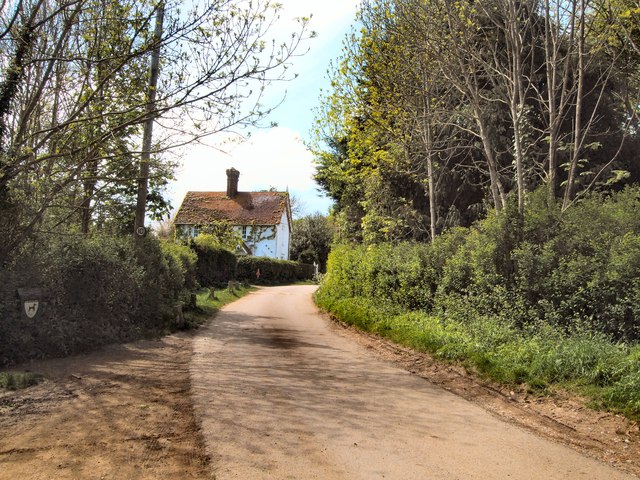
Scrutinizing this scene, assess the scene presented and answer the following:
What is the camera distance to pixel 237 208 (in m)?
58.0

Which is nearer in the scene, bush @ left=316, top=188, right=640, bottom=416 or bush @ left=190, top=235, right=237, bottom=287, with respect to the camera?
bush @ left=316, top=188, right=640, bottom=416

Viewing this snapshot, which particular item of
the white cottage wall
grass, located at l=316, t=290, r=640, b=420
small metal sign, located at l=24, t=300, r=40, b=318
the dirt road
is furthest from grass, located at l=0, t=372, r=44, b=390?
the white cottage wall

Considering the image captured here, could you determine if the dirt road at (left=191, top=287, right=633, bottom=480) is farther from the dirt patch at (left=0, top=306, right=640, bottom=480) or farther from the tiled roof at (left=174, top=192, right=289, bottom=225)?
the tiled roof at (left=174, top=192, right=289, bottom=225)

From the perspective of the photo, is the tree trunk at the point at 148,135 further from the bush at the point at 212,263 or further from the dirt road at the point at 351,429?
the bush at the point at 212,263

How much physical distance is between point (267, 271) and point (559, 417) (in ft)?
131

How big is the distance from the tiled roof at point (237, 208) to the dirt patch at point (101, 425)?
45.5m

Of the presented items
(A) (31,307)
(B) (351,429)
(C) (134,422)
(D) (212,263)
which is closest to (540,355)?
(B) (351,429)

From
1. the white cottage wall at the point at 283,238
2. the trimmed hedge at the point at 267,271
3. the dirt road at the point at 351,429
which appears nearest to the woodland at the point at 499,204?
the dirt road at the point at 351,429

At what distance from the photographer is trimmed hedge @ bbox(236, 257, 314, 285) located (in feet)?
140

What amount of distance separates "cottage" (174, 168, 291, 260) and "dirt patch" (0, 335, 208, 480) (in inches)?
1769

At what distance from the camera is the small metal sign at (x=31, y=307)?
8.28m

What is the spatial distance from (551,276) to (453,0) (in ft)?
25.9

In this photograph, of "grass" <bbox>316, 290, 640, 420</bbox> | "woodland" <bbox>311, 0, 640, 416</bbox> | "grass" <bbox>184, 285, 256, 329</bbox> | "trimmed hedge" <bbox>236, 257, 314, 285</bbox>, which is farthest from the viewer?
"trimmed hedge" <bbox>236, 257, 314, 285</bbox>

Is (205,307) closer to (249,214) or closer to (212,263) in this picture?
(212,263)
